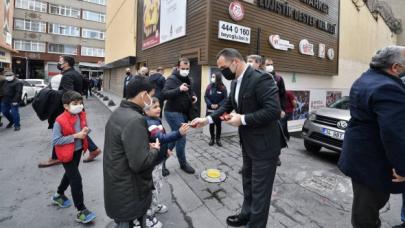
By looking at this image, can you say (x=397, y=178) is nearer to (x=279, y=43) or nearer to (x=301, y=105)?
(x=279, y=43)

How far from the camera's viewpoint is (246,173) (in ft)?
9.39

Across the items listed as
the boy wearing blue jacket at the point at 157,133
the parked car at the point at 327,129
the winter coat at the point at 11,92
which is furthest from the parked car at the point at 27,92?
the parked car at the point at 327,129

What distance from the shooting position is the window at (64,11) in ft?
135

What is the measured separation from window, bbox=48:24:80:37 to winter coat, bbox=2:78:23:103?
129 feet

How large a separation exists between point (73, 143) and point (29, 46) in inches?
1797

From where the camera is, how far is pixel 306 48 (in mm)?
11305

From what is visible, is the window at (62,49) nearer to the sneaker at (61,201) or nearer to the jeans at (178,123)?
the jeans at (178,123)

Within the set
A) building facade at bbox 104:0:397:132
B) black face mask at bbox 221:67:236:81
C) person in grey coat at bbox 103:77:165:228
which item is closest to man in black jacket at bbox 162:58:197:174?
black face mask at bbox 221:67:236:81

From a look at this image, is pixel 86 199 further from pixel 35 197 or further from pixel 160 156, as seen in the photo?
pixel 160 156

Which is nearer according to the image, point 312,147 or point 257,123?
point 257,123

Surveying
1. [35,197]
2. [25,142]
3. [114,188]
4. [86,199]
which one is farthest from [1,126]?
[114,188]

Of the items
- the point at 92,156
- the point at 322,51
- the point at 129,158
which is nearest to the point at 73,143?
the point at 129,158

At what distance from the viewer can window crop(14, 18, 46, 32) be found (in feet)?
126

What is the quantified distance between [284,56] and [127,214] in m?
9.67
